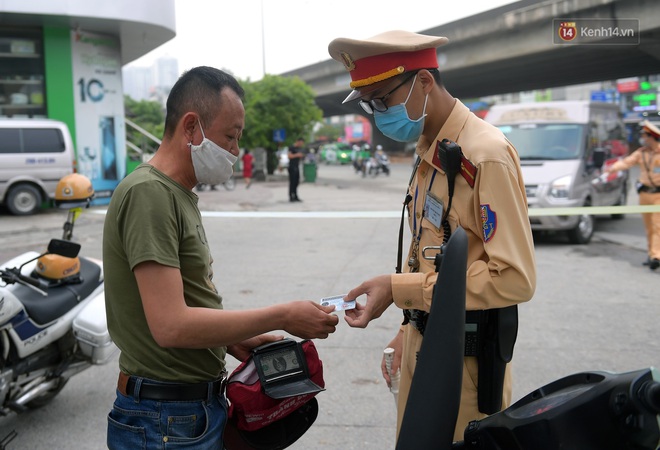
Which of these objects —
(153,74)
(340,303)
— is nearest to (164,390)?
(340,303)

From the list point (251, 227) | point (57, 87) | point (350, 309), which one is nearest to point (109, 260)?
point (350, 309)

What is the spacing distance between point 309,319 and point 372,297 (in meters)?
0.21

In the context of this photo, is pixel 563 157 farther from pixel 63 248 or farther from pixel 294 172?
pixel 63 248

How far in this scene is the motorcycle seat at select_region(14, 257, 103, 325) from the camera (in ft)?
12.3

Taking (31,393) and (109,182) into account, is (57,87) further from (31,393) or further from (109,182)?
(31,393)

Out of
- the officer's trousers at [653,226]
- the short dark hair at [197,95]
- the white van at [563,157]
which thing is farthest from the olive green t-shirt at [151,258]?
the white van at [563,157]

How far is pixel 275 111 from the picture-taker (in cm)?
2920

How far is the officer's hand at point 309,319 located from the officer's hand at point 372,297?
0.22 feet

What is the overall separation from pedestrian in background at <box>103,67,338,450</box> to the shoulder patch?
55 centimetres

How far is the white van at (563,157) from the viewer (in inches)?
405

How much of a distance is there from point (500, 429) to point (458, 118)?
3.84 ft

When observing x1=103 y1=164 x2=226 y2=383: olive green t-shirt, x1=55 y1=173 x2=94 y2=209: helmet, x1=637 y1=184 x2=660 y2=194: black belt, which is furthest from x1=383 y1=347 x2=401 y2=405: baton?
x1=637 y1=184 x2=660 y2=194: black belt

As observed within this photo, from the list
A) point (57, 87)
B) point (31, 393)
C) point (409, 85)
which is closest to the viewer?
point (409, 85)

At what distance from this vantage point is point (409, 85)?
2.17 meters
